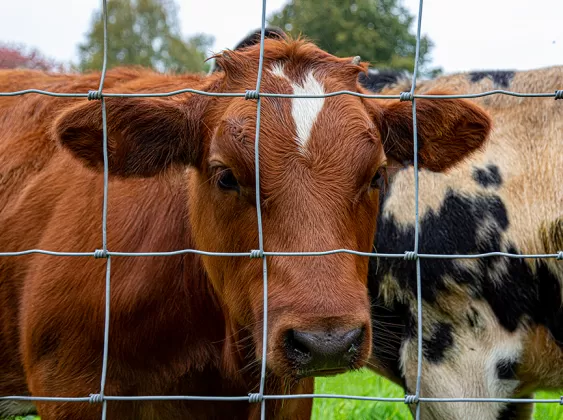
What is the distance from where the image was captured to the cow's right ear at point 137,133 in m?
3.17

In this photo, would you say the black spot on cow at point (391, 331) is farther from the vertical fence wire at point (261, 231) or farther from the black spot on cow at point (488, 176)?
the vertical fence wire at point (261, 231)

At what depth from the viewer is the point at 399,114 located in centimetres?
344

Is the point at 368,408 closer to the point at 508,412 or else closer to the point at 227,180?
the point at 508,412

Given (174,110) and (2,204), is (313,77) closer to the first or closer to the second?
(174,110)

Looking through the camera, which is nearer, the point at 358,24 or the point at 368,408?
the point at 368,408

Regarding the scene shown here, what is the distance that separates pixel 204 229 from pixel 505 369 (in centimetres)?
188

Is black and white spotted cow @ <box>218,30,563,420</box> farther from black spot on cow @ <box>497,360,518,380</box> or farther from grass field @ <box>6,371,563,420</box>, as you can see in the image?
grass field @ <box>6,371,563,420</box>

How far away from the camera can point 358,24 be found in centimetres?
2336

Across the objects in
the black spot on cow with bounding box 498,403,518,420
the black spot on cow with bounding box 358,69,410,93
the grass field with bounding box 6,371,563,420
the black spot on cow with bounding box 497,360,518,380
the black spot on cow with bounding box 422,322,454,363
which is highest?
the black spot on cow with bounding box 358,69,410,93

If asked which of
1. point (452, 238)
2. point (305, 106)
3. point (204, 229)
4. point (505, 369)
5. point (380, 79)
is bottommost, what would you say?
point (505, 369)

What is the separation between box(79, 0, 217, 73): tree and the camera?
36219 mm

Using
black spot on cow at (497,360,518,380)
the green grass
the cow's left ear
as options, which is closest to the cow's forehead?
the cow's left ear

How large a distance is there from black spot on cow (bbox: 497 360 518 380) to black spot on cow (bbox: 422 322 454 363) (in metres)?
0.26

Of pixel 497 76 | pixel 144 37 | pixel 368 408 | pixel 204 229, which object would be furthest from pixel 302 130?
pixel 144 37
